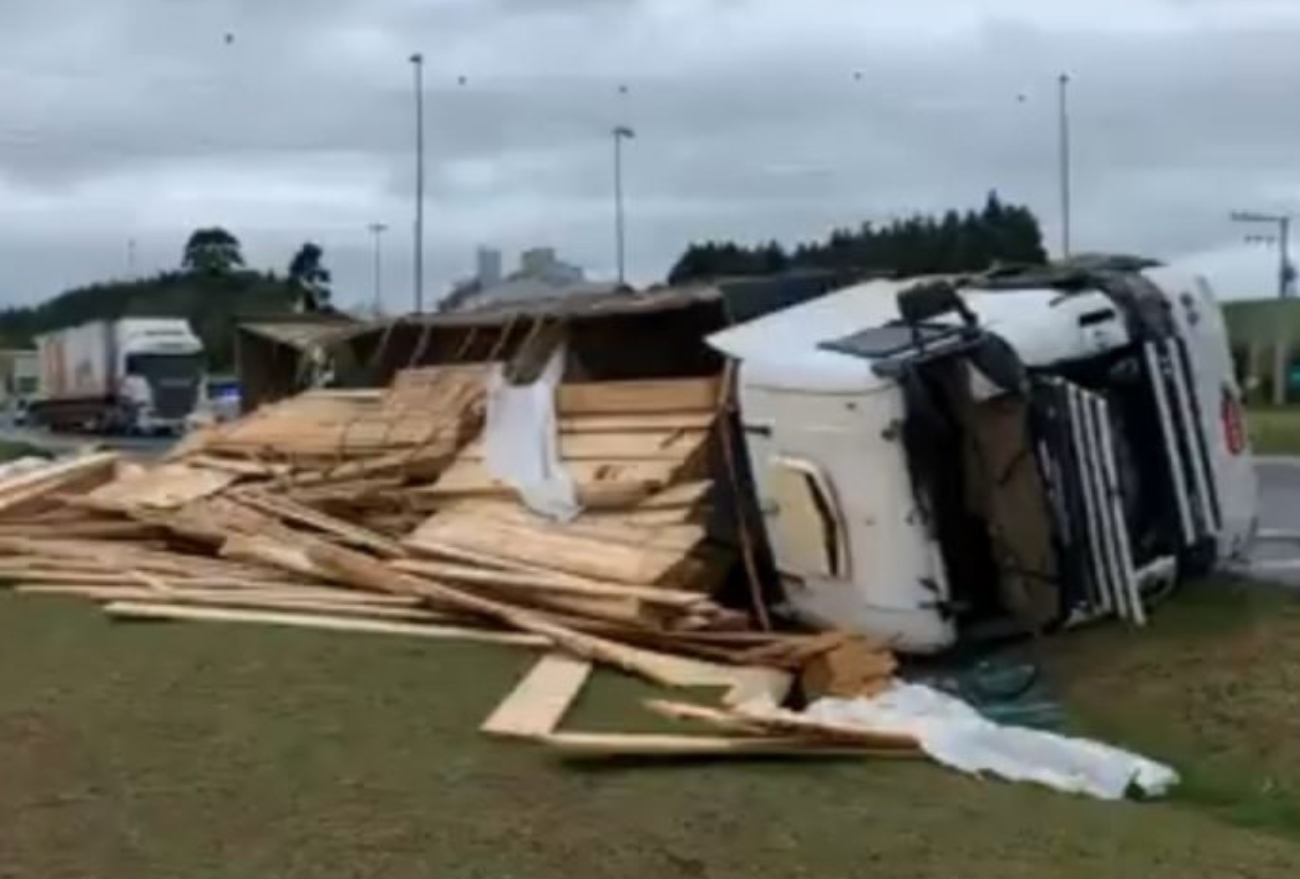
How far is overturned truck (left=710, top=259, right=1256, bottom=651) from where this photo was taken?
10180 millimetres

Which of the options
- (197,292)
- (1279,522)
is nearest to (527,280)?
(1279,522)

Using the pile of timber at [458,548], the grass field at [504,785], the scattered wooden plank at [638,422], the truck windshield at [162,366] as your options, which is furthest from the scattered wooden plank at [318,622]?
the truck windshield at [162,366]

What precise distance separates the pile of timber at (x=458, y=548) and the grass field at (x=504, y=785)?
30 centimetres

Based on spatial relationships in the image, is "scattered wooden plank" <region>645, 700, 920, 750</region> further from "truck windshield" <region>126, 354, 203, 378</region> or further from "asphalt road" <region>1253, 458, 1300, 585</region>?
"truck windshield" <region>126, 354, 203, 378</region>

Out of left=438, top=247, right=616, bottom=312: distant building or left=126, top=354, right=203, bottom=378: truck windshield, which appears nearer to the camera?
left=438, top=247, right=616, bottom=312: distant building

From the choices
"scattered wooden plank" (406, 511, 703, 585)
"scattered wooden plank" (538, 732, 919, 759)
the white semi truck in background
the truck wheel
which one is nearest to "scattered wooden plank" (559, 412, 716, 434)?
"scattered wooden plank" (406, 511, 703, 585)

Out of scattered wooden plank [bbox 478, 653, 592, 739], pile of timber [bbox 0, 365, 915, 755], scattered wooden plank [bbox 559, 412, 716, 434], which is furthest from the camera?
scattered wooden plank [bbox 559, 412, 716, 434]

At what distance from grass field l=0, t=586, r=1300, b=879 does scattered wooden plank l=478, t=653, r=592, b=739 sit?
10 cm

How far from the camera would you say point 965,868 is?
6.47m

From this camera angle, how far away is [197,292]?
8362 cm

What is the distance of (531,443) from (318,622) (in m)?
2.14

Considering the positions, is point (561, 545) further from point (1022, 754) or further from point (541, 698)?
point (1022, 754)

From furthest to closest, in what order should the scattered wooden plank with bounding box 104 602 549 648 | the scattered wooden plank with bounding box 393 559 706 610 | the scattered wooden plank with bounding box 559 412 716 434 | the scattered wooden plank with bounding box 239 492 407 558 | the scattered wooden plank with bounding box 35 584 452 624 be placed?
1. the scattered wooden plank with bounding box 239 492 407 558
2. the scattered wooden plank with bounding box 559 412 716 434
3. the scattered wooden plank with bounding box 35 584 452 624
4. the scattered wooden plank with bounding box 104 602 549 648
5. the scattered wooden plank with bounding box 393 559 706 610

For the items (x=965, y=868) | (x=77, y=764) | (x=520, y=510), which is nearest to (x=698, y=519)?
(x=520, y=510)
